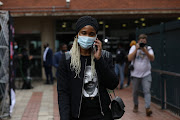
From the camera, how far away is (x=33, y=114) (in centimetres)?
685

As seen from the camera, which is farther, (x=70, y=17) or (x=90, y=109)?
(x=70, y=17)

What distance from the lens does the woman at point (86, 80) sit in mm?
2500

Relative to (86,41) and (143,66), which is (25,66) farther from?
(86,41)

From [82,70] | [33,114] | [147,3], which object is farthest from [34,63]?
[82,70]

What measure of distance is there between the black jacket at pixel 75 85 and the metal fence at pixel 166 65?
4.12 meters

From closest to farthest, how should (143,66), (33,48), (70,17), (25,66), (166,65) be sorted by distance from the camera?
1. (143,66)
2. (166,65)
3. (25,66)
4. (70,17)
5. (33,48)

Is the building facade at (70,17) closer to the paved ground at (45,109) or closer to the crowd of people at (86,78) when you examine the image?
the paved ground at (45,109)

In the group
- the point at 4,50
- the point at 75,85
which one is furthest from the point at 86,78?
the point at 4,50

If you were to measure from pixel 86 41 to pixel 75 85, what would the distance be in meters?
0.44

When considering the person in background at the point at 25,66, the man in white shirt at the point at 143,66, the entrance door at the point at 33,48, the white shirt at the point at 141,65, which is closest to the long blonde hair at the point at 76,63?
the man in white shirt at the point at 143,66

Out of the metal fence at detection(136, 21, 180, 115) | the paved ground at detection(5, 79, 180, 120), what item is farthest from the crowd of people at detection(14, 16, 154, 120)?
the metal fence at detection(136, 21, 180, 115)

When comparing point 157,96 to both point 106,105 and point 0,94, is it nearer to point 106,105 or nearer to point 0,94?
point 0,94

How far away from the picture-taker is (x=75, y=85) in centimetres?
254

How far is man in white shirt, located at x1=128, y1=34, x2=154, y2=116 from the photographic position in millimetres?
6434
